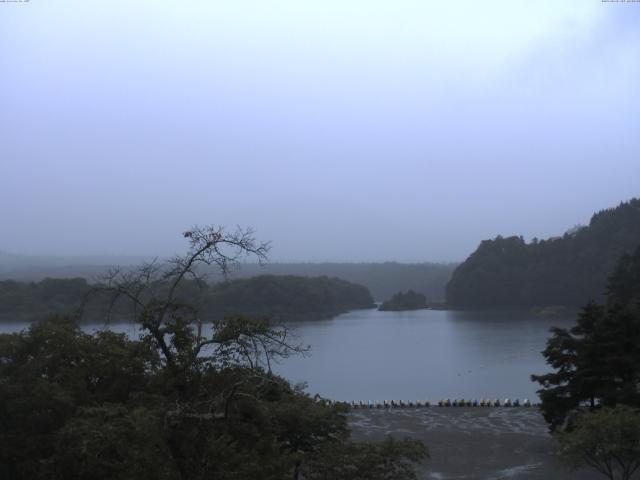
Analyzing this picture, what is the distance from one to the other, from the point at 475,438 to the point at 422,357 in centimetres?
2247

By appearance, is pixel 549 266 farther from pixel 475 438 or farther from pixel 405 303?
pixel 475 438

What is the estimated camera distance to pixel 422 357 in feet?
126

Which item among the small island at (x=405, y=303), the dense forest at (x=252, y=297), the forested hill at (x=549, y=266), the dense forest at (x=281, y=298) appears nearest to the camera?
the dense forest at (x=252, y=297)

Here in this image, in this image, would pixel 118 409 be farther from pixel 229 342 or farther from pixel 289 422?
pixel 289 422

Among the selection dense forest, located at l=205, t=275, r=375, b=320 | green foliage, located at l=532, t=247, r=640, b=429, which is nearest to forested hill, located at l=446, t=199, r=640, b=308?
dense forest, located at l=205, t=275, r=375, b=320

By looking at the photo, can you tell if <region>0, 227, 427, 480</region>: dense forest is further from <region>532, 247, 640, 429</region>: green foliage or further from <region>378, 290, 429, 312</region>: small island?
<region>378, 290, 429, 312</region>: small island

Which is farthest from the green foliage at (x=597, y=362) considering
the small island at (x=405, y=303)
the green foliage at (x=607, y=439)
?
the small island at (x=405, y=303)

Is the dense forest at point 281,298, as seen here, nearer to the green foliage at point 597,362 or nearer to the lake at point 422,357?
the lake at point 422,357

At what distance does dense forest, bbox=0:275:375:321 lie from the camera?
46.6m

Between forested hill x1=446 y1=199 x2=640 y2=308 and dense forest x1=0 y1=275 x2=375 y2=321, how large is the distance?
12932 mm

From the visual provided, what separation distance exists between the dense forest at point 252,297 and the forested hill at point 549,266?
1293 cm

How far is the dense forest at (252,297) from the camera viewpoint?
153 feet

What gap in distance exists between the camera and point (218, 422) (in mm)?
5492

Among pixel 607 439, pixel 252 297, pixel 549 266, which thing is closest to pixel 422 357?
pixel 252 297
